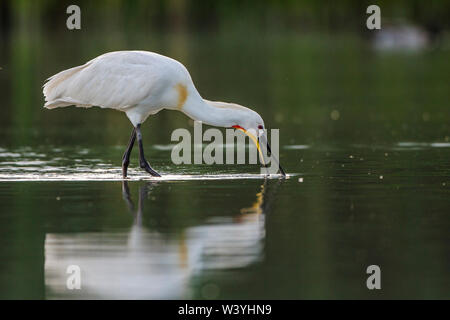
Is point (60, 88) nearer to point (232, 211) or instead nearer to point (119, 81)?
point (119, 81)

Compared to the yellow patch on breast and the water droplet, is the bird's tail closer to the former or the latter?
the yellow patch on breast

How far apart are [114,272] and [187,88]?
5.86 meters

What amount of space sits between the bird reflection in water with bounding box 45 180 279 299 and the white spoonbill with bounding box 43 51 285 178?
10.5 ft

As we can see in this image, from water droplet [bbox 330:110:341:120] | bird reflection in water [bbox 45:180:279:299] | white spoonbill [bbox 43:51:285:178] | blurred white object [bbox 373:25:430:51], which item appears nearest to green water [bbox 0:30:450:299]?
bird reflection in water [bbox 45:180:279:299]

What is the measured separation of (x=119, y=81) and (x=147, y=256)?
5.63 metres

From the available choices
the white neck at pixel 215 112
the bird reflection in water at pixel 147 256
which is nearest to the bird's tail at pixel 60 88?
the white neck at pixel 215 112

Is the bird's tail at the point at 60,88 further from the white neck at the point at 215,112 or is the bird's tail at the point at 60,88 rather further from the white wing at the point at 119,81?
the white neck at the point at 215,112

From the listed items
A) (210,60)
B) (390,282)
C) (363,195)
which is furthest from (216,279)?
(210,60)

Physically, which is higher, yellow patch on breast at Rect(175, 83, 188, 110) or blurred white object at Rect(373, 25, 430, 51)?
blurred white object at Rect(373, 25, 430, 51)

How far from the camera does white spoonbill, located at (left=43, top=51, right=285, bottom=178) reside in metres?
→ 14.1

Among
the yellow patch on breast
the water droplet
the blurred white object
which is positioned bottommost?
the water droplet

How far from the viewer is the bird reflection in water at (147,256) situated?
8.30 metres

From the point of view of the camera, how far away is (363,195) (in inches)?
489

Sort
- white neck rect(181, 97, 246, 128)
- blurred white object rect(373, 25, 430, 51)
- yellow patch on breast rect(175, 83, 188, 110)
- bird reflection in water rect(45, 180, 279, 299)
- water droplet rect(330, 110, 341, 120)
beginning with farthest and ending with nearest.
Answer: blurred white object rect(373, 25, 430, 51)
water droplet rect(330, 110, 341, 120)
yellow patch on breast rect(175, 83, 188, 110)
white neck rect(181, 97, 246, 128)
bird reflection in water rect(45, 180, 279, 299)
